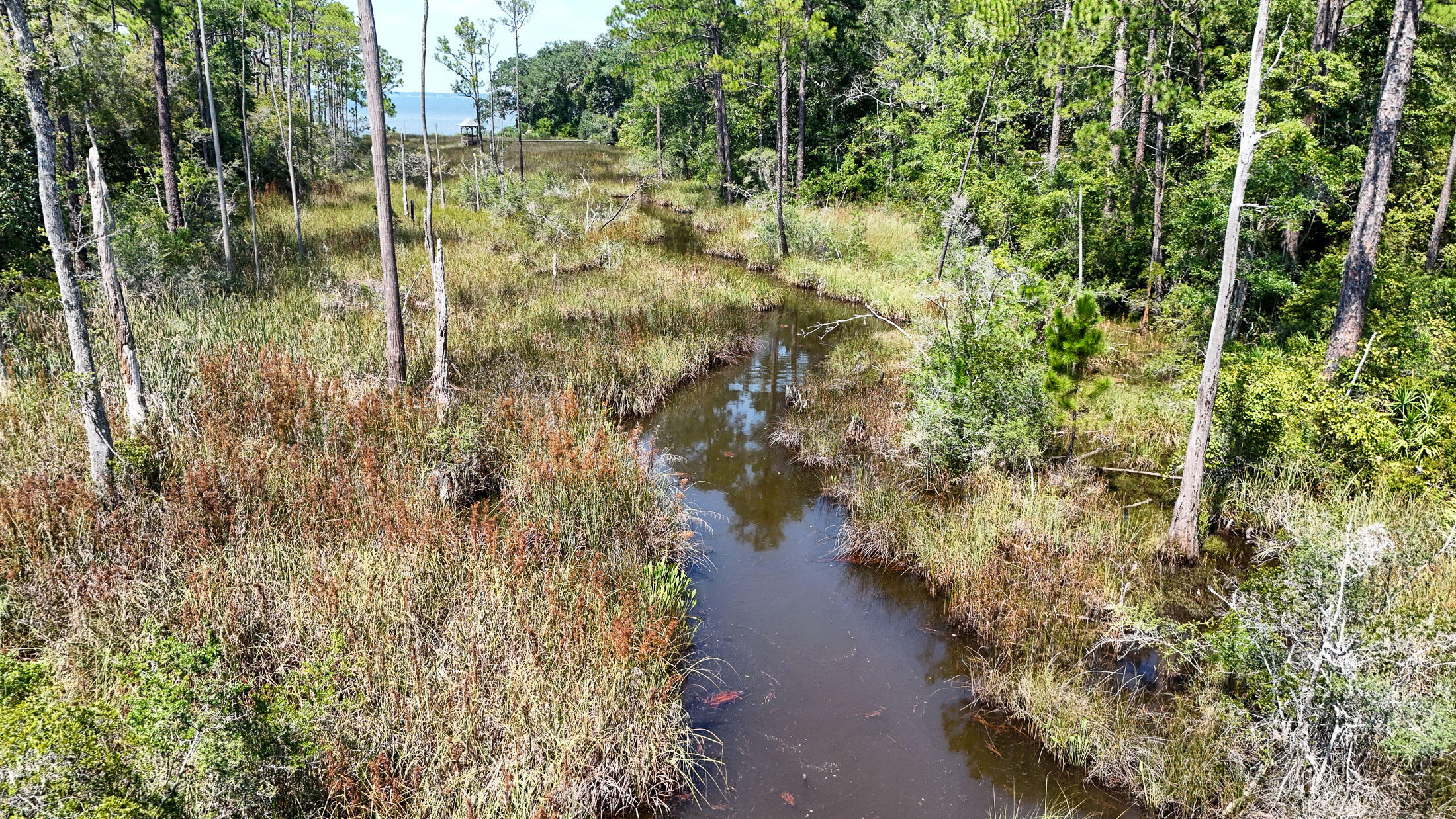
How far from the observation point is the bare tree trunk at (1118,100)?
41.1ft

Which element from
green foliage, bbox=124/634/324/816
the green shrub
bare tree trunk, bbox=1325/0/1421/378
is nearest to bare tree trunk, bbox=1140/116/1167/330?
bare tree trunk, bbox=1325/0/1421/378

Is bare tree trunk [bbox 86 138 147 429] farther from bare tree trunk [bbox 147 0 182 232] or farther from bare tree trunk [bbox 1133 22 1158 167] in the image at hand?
bare tree trunk [bbox 1133 22 1158 167]

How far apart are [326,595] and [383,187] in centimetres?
451

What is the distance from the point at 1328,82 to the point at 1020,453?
6.87 m

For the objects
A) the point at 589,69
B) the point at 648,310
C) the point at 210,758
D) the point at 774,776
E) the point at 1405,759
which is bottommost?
the point at 774,776

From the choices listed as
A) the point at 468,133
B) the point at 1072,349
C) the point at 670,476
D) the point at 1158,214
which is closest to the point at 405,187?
the point at 670,476

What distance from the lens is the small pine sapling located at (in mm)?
6531

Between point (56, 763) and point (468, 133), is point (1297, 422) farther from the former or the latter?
point (468, 133)

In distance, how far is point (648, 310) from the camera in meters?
13.4

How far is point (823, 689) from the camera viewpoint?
17.7ft

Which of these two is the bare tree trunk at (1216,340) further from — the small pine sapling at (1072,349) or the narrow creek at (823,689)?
the narrow creek at (823,689)

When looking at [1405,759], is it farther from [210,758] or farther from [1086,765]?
[210,758]

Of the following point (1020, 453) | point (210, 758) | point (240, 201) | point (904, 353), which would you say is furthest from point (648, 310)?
point (240, 201)

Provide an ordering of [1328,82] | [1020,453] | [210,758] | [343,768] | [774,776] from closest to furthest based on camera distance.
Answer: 1. [210,758]
2. [343,768]
3. [774,776]
4. [1020,453]
5. [1328,82]
